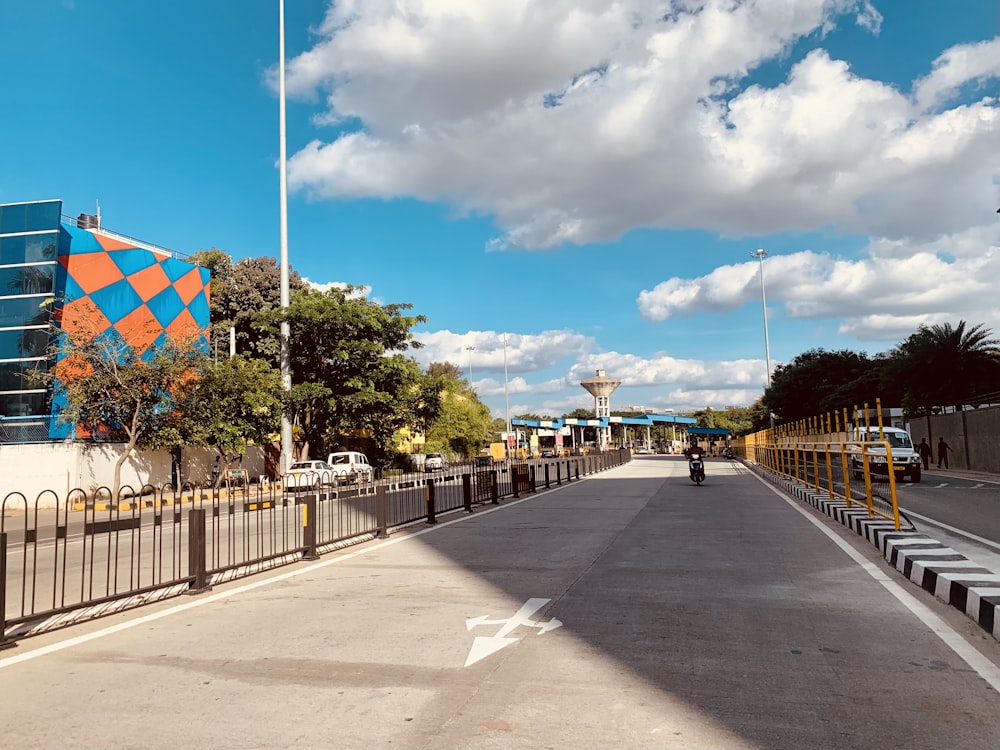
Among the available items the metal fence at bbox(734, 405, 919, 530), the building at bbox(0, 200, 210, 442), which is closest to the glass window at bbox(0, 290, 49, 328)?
the building at bbox(0, 200, 210, 442)

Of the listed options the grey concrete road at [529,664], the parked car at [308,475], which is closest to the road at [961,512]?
the grey concrete road at [529,664]

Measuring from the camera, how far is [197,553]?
8438mm

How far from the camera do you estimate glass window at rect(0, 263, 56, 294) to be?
28703 mm

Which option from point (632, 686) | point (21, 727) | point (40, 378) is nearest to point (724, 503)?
point (632, 686)

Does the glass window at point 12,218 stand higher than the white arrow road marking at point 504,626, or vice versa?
the glass window at point 12,218

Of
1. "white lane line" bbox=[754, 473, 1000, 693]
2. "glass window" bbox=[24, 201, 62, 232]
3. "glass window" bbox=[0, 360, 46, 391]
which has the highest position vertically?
"glass window" bbox=[24, 201, 62, 232]

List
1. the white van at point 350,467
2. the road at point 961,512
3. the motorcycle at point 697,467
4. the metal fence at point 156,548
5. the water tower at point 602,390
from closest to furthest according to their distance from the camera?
the metal fence at point 156,548, the road at point 961,512, the motorcycle at point 697,467, the white van at point 350,467, the water tower at point 602,390

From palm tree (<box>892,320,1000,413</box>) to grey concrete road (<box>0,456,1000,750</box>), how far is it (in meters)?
33.3

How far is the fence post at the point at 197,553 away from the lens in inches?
331

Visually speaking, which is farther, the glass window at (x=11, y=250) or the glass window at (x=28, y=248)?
the glass window at (x=11, y=250)

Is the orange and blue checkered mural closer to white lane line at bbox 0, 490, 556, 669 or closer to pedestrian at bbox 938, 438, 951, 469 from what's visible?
white lane line at bbox 0, 490, 556, 669

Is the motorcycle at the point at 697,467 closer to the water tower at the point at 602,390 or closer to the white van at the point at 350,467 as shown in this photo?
the white van at the point at 350,467

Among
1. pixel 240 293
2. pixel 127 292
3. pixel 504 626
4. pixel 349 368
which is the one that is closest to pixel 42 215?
pixel 127 292

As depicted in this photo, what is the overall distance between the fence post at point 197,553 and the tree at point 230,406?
844 inches
